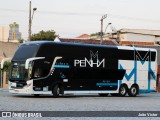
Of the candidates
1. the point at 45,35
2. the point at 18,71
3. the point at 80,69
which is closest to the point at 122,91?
the point at 80,69

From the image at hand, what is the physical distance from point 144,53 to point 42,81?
A: 10435mm

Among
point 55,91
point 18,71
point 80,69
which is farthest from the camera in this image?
point 80,69

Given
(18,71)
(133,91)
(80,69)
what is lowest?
(133,91)

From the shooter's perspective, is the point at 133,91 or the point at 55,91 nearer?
the point at 55,91

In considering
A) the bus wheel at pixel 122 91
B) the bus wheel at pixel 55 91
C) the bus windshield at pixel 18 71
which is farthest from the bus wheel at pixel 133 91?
the bus windshield at pixel 18 71

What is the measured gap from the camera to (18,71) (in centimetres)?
3278

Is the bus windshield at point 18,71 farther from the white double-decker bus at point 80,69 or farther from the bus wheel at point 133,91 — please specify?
the bus wheel at point 133,91

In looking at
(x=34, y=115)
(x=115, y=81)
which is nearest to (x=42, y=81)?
(x=115, y=81)

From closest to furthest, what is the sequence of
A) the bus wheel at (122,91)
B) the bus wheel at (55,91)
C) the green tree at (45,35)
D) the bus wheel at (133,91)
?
the bus wheel at (55,91), the bus wheel at (122,91), the bus wheel at (133,91), the green tree at (45,35)

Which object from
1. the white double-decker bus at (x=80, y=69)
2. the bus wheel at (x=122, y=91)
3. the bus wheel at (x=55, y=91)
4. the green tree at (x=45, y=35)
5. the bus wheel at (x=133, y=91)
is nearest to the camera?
the white double-decker bus at (x=80, y=69)

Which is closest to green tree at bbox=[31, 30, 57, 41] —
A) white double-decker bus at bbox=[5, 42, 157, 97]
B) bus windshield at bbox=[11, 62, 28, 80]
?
white double-decker bus at bbox=[5, 42, 157, 97]

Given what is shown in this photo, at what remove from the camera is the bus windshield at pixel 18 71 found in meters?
32.3

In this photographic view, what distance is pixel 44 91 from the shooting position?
32531mm

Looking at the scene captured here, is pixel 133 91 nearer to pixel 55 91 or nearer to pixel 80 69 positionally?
pixel 80 69
